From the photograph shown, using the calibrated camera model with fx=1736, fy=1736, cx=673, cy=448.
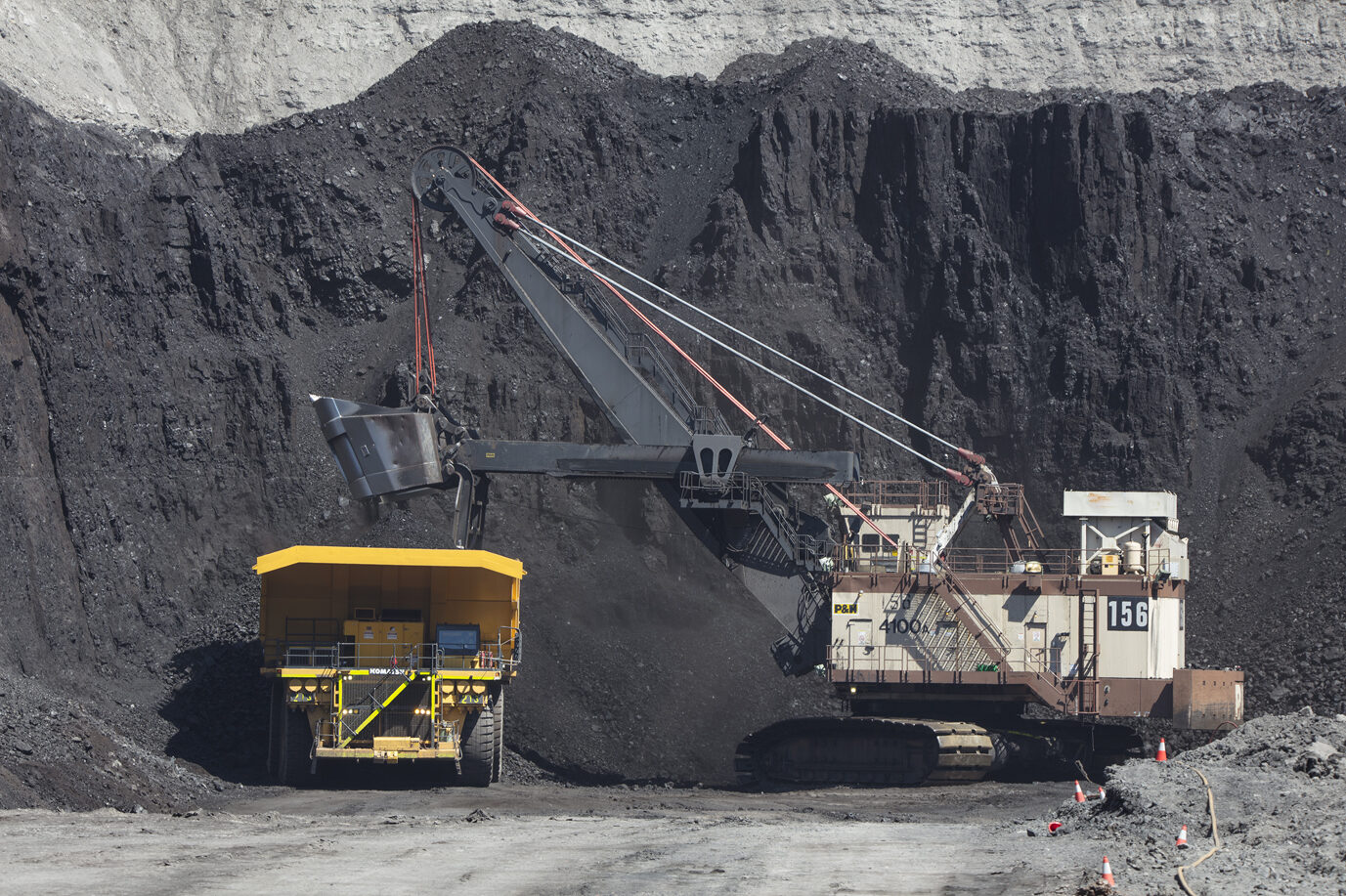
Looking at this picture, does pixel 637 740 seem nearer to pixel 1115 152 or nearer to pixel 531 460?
pixel 531 460

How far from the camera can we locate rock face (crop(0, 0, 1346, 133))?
6000 centimetres

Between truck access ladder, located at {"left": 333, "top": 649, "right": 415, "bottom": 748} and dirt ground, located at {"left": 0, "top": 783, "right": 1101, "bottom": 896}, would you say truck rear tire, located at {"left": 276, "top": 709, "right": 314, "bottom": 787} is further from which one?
dirt ground, located at {"left": 0, "top": 783, "right": 1101, "bottom": 896}

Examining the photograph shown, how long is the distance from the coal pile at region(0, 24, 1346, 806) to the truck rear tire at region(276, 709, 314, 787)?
5.44m

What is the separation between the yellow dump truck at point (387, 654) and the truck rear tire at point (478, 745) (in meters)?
0.01

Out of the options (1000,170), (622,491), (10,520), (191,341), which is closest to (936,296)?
(1000,170)

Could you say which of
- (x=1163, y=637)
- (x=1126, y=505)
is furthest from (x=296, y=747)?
(x=1126, y=505)

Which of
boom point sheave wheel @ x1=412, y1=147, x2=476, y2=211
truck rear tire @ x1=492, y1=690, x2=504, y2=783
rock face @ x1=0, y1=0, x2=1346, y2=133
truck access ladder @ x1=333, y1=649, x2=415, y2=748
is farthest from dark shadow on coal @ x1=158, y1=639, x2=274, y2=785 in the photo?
rock face @ x1=0, y1=0, x2=1346, y2=133

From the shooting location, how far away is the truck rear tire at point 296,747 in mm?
26062

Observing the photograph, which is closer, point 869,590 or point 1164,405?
point 869,590

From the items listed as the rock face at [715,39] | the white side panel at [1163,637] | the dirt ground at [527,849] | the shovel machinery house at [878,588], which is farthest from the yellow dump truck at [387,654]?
the rock face at [715,39]

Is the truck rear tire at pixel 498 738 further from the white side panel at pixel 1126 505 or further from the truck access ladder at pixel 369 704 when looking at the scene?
the white side panel at pixel 1126 505

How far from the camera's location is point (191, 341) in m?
44.9

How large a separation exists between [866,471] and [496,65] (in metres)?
19.5

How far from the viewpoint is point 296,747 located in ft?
85.6
